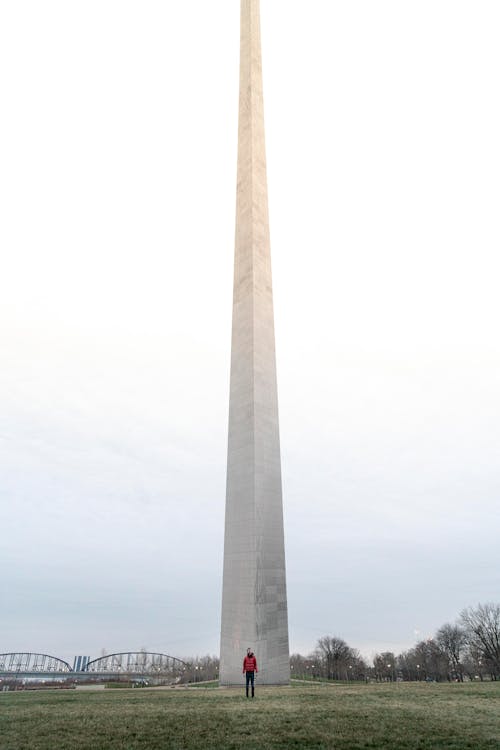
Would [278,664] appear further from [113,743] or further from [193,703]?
[113,743]

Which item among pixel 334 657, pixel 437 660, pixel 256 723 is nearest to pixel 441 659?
pixel 437 660

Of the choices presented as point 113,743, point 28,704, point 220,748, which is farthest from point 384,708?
point 28,704

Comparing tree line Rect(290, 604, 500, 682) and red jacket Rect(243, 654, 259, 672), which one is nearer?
red jacket Rect(243, 654, 259, 672)

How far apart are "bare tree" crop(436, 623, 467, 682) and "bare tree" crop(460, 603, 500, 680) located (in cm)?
257

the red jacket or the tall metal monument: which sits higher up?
the tall metal monument

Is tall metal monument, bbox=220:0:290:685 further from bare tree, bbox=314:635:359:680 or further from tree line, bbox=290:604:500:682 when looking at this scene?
bare tree, bbox=314:635:359:680

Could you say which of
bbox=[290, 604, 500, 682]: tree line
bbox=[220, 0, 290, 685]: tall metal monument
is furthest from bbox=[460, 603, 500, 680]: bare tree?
bbox=[220, 0, 290, 685]: tall metal monument

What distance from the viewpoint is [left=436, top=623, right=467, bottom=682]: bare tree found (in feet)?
253

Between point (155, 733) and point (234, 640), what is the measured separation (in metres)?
14.6

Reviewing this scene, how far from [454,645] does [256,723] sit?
86718mm

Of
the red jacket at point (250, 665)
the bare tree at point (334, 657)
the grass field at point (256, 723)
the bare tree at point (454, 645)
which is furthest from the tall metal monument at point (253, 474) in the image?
the bare tree at point (454, 645)

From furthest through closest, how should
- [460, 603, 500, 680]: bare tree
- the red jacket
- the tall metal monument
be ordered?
[460, 603, 500, 680]: bare tree < the tall metal monument < the red jacket

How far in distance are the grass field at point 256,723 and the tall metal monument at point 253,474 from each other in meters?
8.53

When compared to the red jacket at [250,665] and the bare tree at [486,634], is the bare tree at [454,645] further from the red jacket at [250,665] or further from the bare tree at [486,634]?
the red jacket at [250,665]
